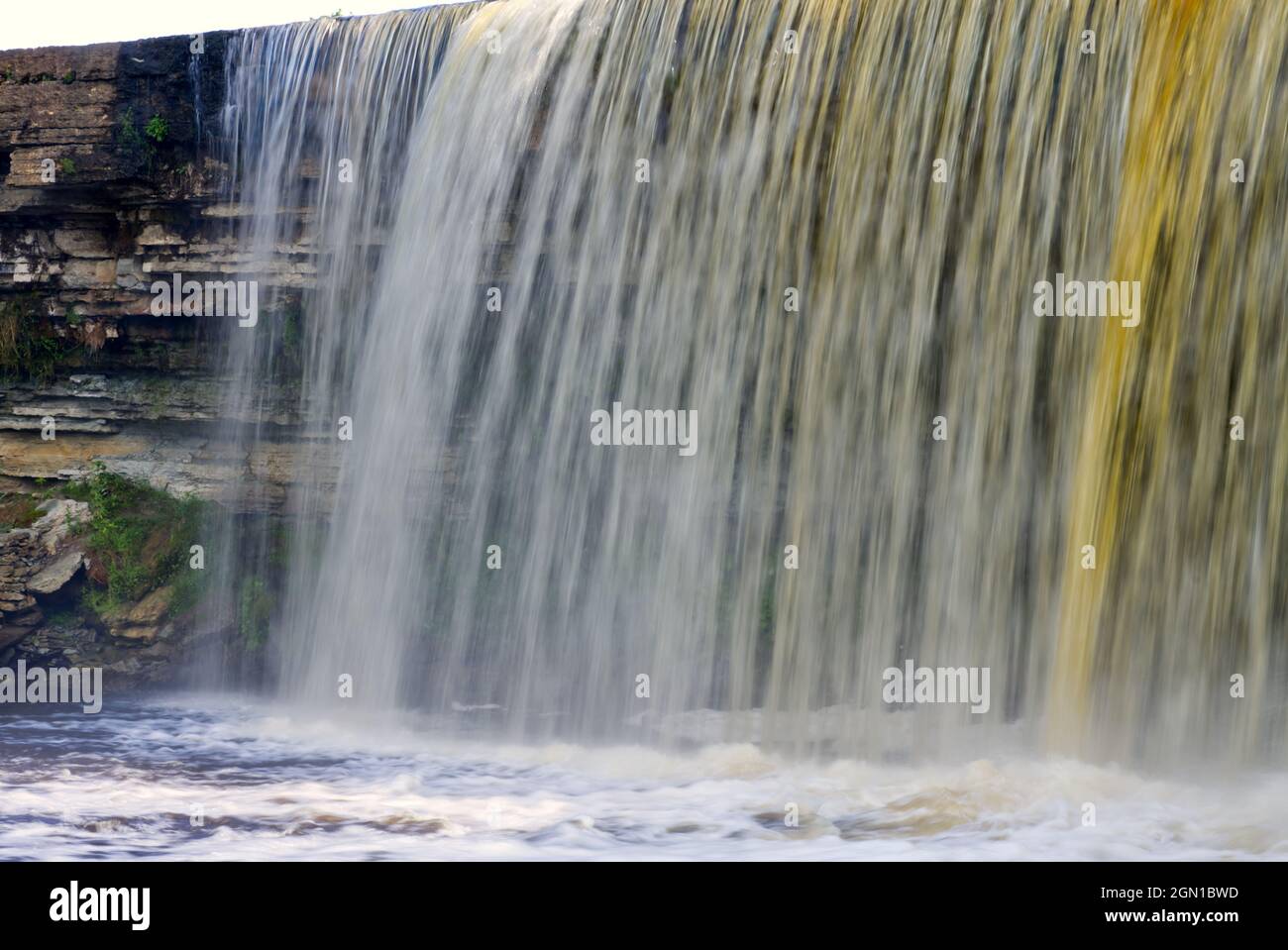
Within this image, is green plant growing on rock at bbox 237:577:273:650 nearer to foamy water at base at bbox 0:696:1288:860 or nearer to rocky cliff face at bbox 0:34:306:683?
rocky cliff face at bbox 0:34:306:683

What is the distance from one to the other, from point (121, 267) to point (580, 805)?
25.0ft

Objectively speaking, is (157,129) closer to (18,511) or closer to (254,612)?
(18,511)

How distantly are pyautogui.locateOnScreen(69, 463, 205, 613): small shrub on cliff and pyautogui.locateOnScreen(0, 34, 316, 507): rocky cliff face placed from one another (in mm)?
164

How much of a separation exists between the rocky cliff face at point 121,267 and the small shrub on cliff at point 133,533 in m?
0.16

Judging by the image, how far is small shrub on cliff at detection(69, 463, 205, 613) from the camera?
510 inches

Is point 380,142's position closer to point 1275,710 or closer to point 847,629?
point 847,629

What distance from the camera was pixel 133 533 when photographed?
42.9 ft

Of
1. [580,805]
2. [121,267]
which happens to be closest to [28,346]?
[121,267]

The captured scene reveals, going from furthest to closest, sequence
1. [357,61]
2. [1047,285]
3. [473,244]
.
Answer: [357,61]
[473,244]
[1047,285]

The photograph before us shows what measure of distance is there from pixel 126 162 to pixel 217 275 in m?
1.27

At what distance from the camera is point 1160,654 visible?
8.62 m

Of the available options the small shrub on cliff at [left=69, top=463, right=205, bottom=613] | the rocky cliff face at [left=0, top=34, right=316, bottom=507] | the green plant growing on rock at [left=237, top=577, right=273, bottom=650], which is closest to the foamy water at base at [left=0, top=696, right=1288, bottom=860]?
the green plant growing on rock at [left=237, top=577, right=273, bottom=650]

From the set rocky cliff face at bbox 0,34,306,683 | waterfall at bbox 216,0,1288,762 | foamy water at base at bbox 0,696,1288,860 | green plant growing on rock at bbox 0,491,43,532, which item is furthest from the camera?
green plant growing on rock at bbox 0,491,43,532

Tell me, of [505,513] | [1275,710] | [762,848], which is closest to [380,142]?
[505,513]
